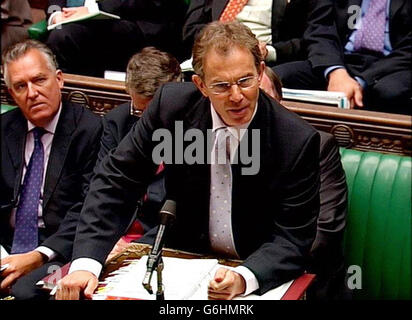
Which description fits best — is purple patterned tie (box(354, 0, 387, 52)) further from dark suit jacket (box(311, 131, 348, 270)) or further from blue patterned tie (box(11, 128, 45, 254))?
blue patterned tie (box(11, 128, 45, 254))

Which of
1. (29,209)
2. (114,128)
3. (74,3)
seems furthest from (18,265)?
(74,3)

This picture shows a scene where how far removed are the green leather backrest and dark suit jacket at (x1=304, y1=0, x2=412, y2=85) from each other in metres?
0.45

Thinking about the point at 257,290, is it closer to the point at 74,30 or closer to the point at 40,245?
the point at 40,245

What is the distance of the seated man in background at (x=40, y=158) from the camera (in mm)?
2410

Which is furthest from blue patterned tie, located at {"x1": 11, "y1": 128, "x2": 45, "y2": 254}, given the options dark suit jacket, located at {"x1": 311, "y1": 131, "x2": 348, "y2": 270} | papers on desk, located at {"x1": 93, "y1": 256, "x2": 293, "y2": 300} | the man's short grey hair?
dark suit jacket, located at {"x1": 311, "y1": 131, "x2": 348, "y2": 270}

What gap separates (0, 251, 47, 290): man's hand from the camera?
2289 millimetres

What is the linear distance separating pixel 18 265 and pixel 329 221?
1.04m

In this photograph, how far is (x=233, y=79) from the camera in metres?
1.68

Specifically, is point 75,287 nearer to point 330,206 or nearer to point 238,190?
point 238,190

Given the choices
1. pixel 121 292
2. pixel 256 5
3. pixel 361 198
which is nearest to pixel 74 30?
pixel 256 5

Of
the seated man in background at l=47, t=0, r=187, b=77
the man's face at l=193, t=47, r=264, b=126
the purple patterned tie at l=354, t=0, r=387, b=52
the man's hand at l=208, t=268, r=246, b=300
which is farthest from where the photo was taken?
the seated man in background at l=47, t=0, r=187, b=77

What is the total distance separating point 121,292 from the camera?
1573mm

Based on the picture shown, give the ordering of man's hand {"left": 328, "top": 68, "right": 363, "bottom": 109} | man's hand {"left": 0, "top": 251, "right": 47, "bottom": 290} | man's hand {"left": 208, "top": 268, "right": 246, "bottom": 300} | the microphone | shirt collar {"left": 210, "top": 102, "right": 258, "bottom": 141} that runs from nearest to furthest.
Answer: the microphone, man's hand {"left": 208, "top": 268, "right": 246, "bottom": 300}, shirt collar {"left": 210, "top": 102, "right": 258, "bottom": 141}, man's hand {"left": 0, "top": 251, "right": 47, "bottom": 290}, man's hand {"left": 328, "top": 68, "right": 363, "bottom": 109}
